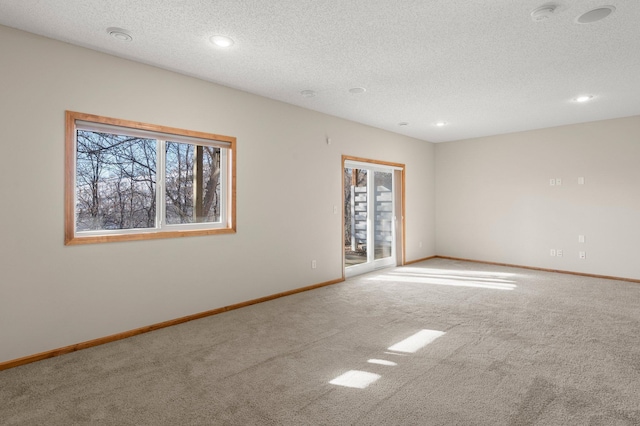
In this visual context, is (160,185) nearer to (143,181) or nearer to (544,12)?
(143,181)

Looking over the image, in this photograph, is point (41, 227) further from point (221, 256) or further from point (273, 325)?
point (273, 325)

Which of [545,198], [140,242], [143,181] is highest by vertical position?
[143,181]

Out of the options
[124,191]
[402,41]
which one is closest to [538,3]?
[402,41]

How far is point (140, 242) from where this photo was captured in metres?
3.43

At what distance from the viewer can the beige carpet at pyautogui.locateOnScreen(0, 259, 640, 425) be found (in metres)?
2.06

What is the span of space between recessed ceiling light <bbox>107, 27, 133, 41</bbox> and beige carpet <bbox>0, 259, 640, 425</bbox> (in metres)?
2.60

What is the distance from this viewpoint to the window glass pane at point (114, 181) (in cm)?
323

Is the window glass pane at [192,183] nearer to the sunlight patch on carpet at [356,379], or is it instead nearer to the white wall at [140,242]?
the white wall at [140,242]

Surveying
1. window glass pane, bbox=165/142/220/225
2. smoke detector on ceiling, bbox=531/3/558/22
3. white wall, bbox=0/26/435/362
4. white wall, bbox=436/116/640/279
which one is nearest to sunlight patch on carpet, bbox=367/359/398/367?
white wall, bbox=0/26/435/362

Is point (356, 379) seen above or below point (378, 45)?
below

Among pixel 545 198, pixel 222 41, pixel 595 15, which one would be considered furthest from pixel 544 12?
pixel 545 198

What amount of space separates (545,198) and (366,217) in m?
3.20

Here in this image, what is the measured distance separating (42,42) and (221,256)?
250cm

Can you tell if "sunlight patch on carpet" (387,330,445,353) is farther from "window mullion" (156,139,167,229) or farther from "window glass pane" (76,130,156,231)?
"window glass pane" (76,130,156,231)
